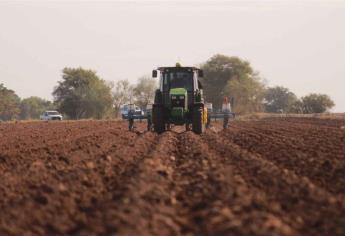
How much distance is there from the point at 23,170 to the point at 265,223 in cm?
594

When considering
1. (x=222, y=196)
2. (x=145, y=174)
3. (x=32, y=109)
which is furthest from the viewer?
(x=32, y=109)

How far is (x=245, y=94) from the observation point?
76.2m

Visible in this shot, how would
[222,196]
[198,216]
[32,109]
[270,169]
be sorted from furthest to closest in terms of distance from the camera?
1. [32,109]
2. [270,169]
3. [222,196]
4. [198,216]

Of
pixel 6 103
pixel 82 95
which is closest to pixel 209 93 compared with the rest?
pixel 82 95

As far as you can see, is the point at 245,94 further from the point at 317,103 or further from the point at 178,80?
the point at 178,80

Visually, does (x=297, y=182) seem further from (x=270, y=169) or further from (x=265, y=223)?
(x=265, y=223)

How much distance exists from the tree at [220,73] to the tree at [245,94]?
170cm

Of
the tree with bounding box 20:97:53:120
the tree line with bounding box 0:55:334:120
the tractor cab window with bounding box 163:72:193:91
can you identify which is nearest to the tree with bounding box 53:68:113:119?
the tree line with bounding box 0:55:334:120

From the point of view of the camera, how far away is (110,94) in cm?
9025

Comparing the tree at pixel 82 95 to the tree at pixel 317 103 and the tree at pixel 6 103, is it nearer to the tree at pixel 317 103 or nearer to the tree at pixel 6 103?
the tree at pixel 6 103

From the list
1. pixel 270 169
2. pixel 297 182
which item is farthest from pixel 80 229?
pixel 270 169

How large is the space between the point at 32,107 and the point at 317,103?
81533mm

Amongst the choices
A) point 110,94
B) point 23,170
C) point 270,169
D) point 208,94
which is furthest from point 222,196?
point 110,94

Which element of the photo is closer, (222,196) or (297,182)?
(222,196)
